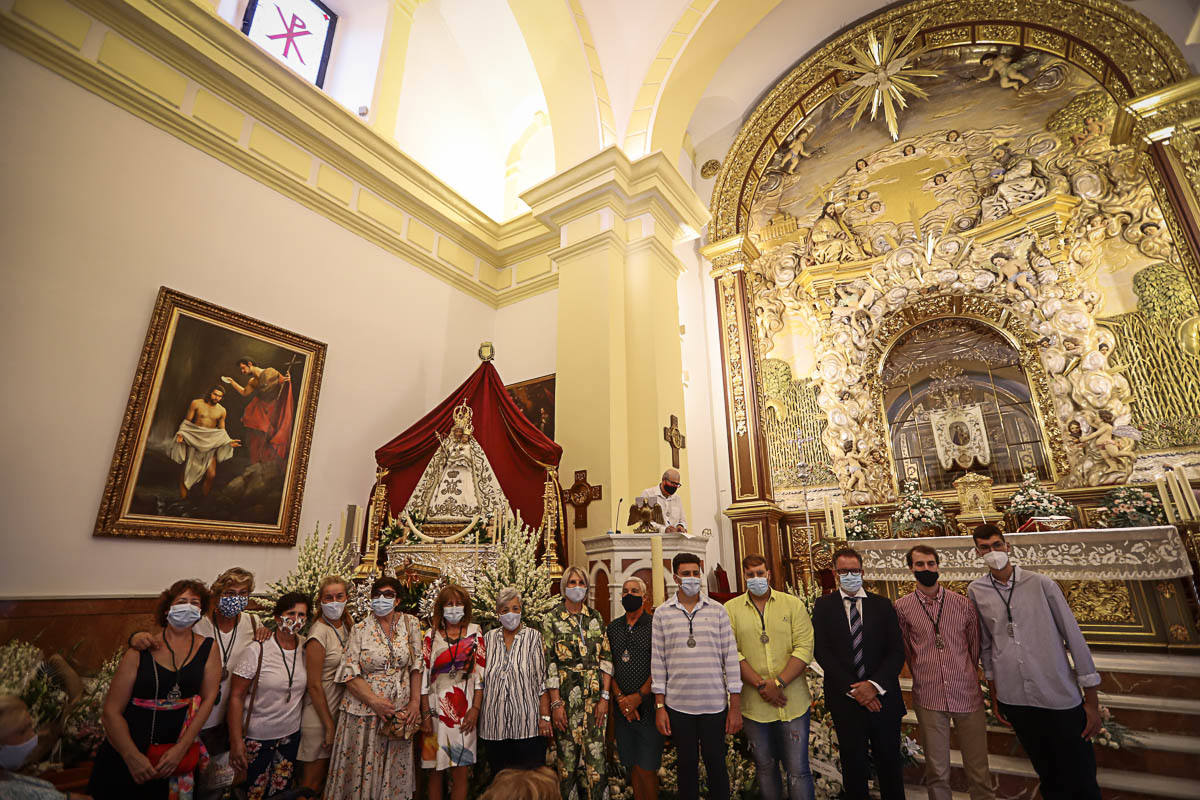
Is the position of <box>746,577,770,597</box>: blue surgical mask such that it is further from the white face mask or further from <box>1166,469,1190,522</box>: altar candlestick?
<box>1166,469,1190,522</box>: altar candlestick

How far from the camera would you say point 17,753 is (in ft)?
7.07

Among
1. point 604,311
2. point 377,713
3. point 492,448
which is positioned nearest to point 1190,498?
point 604,311

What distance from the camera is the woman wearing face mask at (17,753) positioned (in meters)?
2.07

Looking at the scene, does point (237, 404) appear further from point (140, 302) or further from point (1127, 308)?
point (1127, 308)

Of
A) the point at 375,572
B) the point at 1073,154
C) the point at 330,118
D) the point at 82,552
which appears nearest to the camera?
the point at 82,552

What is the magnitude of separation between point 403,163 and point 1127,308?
1026 centimetres

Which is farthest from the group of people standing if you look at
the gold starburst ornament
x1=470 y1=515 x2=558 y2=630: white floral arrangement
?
the gold starburst ornament

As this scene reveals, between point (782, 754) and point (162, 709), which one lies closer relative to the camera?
point (162, 709)

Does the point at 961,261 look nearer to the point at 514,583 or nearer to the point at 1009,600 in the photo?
the point at 1009,600

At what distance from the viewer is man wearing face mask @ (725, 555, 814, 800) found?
3277 mm

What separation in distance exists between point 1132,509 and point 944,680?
560cm

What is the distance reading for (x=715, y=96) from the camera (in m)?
10.6

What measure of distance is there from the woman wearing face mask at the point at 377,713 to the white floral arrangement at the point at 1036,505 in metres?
7.55

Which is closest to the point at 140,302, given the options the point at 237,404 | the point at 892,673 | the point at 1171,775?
the point at 237,404
